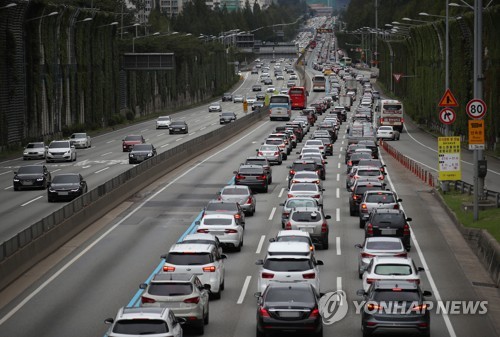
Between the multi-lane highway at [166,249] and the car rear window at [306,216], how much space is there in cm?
120

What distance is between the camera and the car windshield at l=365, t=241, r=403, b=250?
31.0 meters

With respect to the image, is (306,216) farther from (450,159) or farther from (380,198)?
(450,159)

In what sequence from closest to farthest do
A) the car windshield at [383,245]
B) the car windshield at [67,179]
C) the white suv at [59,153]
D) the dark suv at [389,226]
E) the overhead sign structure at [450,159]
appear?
1. the car windshield at [383,245]
2. the dark suv at [389,226]
3. the overhead sign structure at [450,159]
4. the car windshield at [67,179]
5. the white suv at [59,153]

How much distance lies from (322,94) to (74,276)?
163 meters

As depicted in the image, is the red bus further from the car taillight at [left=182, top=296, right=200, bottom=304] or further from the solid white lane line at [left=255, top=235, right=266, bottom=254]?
the car taillight at [left=182, top=296, right=200, bottom=304]

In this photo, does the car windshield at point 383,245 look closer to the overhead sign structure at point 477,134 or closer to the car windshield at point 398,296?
the car windshield at point 398,296

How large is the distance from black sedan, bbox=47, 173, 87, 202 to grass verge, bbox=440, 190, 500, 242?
16980 mm

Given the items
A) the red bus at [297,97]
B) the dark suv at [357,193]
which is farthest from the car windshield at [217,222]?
the red bus at [297,97]

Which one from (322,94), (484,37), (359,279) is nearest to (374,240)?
(359,279)

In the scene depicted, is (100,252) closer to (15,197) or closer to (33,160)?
(15,197)

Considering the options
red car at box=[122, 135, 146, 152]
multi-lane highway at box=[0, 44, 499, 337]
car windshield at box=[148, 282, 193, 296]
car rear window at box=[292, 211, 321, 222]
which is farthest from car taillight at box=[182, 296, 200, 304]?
red car at box=[122, 135, 146, 152]

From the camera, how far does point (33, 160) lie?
7712cm

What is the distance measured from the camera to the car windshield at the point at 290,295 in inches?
913

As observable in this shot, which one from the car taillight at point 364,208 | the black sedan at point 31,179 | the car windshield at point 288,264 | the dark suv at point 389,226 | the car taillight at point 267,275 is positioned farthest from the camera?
the black sedan at point 31,179
